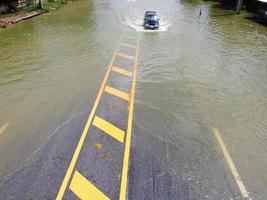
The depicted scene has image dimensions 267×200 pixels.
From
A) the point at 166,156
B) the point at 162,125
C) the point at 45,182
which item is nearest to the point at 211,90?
the point at 162,125

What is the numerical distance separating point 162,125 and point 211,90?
5.67 meters

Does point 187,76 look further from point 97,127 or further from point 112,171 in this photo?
point 112,171

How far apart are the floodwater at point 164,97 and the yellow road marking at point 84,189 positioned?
1021 millimetres

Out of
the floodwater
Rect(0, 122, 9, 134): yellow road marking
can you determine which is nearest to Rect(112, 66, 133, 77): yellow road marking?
the floodwater

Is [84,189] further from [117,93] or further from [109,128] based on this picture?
[117,93]

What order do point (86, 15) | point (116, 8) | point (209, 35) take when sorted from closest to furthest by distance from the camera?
point (209, 35) → point (86, 15) → point (116, 8)

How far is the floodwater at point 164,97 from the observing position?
33.6 ft

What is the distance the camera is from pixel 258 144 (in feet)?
38.4

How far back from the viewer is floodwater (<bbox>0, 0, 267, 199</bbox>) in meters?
10.2

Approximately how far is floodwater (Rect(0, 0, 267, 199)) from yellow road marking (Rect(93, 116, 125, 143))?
61 centimetres

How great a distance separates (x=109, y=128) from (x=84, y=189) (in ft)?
12.8

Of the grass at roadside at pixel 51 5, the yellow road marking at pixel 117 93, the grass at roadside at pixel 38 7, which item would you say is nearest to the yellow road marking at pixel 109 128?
the yellow road marking at pixel 117 93

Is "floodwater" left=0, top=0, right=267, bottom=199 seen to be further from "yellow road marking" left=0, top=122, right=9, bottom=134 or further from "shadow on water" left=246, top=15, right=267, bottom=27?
"shadow on water" left=246, top=15, right=267, bottom=27

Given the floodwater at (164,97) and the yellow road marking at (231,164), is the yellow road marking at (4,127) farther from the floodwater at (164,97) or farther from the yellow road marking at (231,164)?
the yellow road marking at (231,164)
